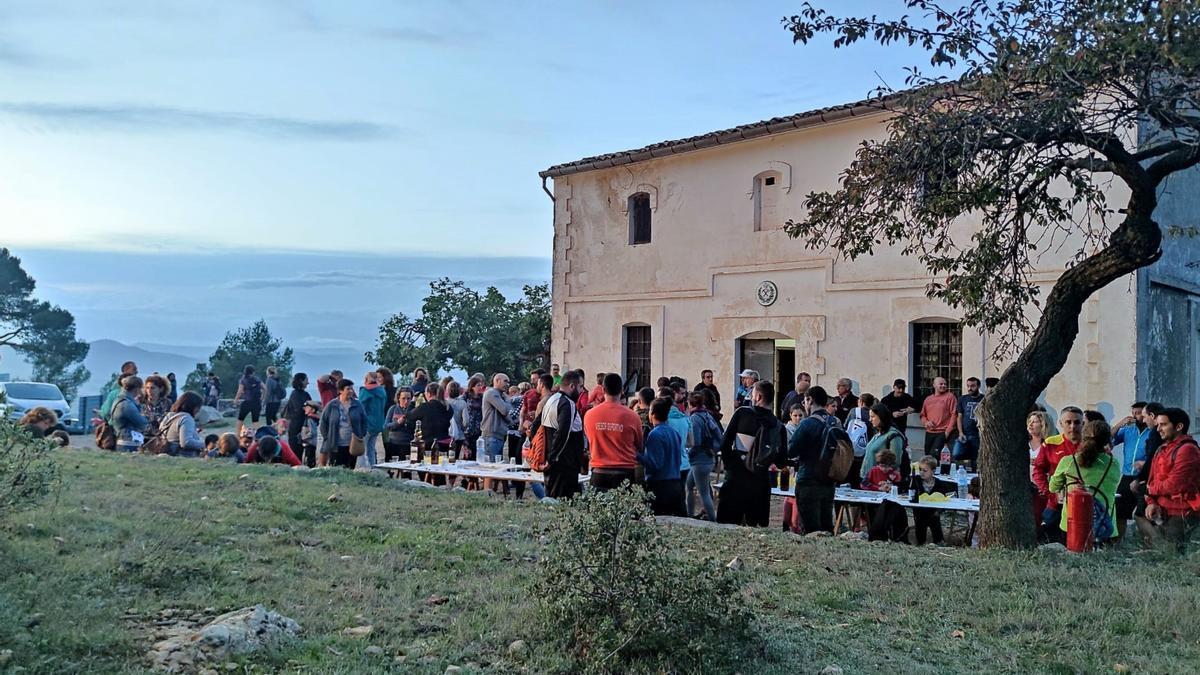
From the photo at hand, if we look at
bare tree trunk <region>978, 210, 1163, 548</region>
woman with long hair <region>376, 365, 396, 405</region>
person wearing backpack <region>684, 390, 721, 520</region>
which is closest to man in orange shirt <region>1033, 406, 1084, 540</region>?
bare tree trunk <region>978, 210, 1163, 548</region>

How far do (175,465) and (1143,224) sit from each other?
1008 centimetres

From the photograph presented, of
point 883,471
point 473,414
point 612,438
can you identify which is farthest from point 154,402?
point 883,471

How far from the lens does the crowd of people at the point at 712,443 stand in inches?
342

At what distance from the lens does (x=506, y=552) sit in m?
7.52

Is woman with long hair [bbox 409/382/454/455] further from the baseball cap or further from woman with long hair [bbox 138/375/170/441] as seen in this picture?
woman with long hair [bbox 138/375/170/441]

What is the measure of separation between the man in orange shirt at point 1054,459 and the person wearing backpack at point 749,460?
7.96 feet

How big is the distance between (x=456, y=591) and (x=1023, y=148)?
601 cm

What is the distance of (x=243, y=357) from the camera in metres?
32.8

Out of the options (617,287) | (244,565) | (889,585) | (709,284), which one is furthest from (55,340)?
(889,585)

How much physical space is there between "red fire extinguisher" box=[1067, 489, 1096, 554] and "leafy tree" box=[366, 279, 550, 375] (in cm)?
1847

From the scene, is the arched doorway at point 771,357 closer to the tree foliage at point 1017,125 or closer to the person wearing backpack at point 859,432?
the person wearing backpack at point 859,432

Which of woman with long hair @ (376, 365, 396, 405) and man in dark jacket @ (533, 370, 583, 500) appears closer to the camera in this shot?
man in dark jacket @ (533, 370, 583, 500)

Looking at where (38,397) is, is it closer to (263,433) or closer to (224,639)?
(263,433)

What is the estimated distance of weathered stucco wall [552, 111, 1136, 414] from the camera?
15312mm
